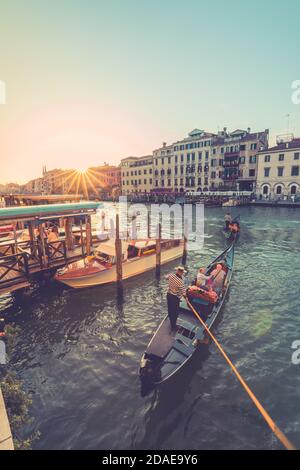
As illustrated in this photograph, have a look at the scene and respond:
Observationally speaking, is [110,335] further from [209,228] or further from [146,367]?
[209,228]

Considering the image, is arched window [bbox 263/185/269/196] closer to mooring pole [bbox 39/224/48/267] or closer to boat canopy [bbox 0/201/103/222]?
boat canopy [bbox 0/201/103/222]

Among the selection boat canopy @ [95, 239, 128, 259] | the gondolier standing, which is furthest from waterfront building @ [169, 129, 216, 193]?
the gondolier standing

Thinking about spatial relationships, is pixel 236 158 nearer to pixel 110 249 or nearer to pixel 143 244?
pixel 143 244

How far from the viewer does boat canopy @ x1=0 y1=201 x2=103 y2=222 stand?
995 cm

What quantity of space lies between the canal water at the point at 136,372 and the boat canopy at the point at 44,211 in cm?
383

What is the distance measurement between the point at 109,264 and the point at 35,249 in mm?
3784

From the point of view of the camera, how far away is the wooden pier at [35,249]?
9992mm

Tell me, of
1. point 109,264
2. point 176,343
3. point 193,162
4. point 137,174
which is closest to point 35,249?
point 109,264

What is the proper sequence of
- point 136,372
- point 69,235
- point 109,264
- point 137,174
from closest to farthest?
point 136,372, point 109,264, point 69,235, point 137,174

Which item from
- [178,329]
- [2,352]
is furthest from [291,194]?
[2,352]

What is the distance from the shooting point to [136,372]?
272 inches

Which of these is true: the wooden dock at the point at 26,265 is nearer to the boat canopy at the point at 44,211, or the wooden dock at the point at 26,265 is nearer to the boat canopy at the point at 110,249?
the boat canopy at the point at 110,249

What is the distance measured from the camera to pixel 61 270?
12.7 m

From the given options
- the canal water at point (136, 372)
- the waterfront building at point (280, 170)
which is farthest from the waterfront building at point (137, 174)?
the canal water at point (136, 372)
